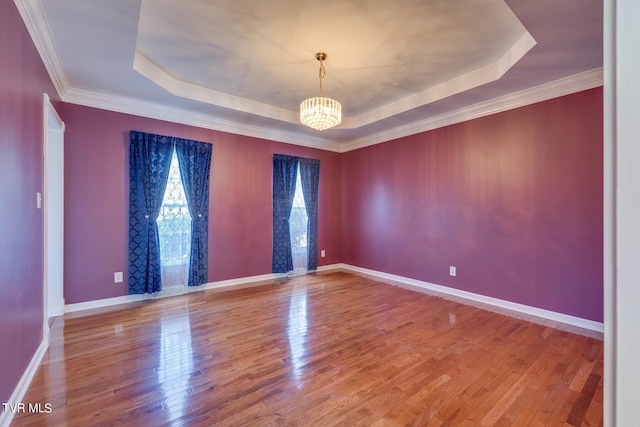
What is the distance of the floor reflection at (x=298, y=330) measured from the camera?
7.38 feet

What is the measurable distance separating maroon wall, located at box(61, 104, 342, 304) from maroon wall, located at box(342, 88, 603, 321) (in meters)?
2.13

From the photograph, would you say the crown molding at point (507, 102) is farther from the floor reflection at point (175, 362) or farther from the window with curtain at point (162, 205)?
the floor reflection at point (175, 362)

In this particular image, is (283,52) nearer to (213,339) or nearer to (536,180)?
(213,339)

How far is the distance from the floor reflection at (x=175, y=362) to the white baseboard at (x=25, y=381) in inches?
30.1

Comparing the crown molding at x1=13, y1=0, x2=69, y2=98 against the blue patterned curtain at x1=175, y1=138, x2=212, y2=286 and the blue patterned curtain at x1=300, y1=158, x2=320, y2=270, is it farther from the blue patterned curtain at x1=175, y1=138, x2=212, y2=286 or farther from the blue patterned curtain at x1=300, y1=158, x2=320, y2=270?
the blue patterned curtain at x1=300, y1=158, x2=320, y2=270

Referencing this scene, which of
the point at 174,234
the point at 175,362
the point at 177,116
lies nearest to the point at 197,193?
the point at 174,234

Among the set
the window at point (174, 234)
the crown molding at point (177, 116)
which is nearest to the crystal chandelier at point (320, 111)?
the crown molding at point (177, 116)

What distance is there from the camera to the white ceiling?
7.30 feet

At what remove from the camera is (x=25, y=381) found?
6.47ft

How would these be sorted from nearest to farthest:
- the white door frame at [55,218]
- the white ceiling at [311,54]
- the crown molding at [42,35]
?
1. the crown molding at [42,35]
2. the white ceiling at [311,54]
3. the white door frame at [55,218]

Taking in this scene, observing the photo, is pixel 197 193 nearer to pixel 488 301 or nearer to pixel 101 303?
pixel 101 303

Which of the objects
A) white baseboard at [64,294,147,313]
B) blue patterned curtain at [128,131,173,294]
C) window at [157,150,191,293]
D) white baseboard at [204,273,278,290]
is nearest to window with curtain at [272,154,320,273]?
white baseboard at [204,273,278,290]

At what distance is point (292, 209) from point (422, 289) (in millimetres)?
2518

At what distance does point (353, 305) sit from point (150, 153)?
A: 3.27 m
